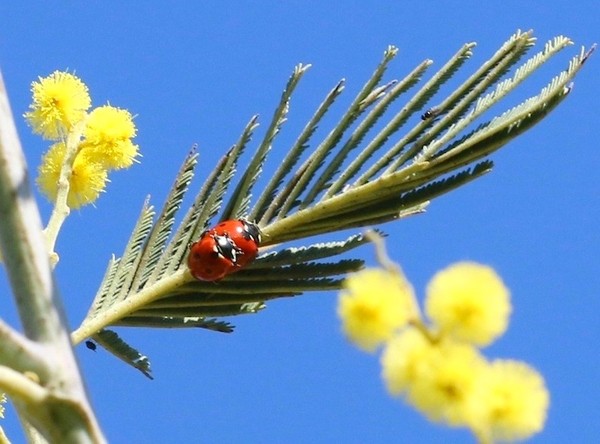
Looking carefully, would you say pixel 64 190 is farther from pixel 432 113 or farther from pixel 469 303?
pixel 469 303

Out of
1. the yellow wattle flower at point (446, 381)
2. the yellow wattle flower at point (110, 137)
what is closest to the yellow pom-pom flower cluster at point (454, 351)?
the yellow wattle flower at point (446, 381)

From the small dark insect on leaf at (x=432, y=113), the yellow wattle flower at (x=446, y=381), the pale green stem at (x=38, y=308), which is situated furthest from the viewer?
the small dark insect on leaf at (x=432, y=113)

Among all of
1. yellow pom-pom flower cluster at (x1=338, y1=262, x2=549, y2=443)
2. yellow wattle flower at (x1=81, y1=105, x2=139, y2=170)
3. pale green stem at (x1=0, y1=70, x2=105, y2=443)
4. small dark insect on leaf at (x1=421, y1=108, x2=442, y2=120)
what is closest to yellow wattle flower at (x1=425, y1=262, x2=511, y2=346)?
yellow pom-pom flower cluster at (x1=338, y1=262, x2=549, y2=443)

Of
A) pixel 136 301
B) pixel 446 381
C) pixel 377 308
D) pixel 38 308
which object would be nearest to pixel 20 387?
pixel 38 308

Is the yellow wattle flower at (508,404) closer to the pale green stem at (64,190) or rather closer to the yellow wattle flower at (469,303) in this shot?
the yellow wattle flower at (469,303)

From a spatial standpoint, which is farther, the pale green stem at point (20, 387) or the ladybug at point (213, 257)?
the ladybug at point (213, 257)

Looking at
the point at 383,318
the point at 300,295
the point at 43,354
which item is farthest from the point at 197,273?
the point at 383,318

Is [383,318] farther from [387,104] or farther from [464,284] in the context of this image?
[387,104]
